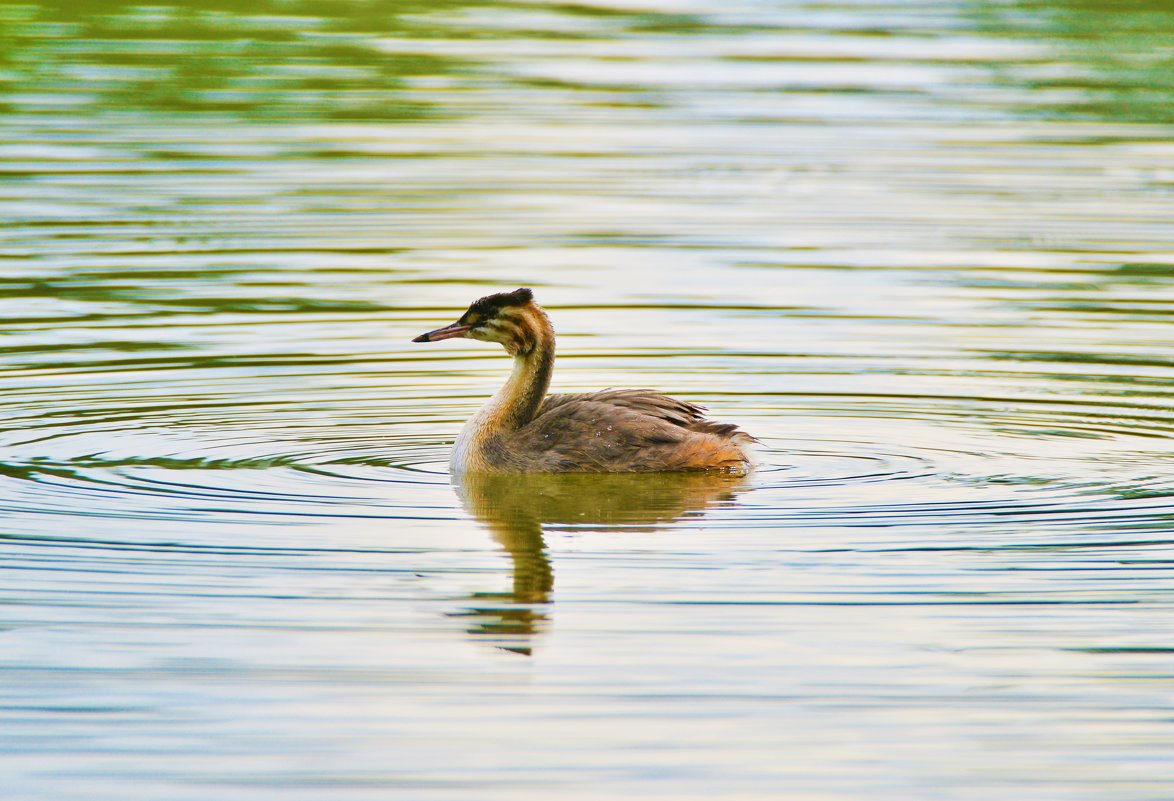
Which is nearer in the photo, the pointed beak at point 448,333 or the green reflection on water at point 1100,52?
the pointed beak at point 448,333

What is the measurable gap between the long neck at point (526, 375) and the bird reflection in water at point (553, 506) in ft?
1.32

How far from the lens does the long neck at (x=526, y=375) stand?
438 inches

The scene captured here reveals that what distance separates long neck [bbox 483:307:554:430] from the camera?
11125 millimetres

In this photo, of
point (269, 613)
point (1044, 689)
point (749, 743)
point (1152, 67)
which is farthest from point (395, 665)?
point (1152, 67)

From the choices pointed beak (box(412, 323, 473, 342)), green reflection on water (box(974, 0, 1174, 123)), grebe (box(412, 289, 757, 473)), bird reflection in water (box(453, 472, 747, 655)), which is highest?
green reflection on water (box(974, 0, 1174, 123))

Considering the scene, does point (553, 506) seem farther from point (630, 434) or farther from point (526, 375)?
point (526, 375)

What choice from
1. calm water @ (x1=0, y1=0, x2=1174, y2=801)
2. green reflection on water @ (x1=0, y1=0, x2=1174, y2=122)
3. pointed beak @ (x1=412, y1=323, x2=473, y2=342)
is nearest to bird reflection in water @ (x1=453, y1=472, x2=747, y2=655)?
calm water @ (x1=0, y1=0, x2=1174, y2=801)

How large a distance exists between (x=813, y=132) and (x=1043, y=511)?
1220 cm

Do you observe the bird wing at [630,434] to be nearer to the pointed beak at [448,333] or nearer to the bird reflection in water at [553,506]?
the bird reflection in water at [553,506]

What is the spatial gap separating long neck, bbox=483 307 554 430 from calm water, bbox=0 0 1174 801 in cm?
56

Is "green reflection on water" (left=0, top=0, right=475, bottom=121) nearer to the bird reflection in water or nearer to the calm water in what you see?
the calm water

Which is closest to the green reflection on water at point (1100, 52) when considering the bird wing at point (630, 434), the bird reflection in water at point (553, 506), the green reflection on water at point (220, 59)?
the green reflection on water at point (220, 59)

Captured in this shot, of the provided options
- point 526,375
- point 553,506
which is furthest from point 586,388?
point 553,506

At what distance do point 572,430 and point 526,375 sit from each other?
54cm
